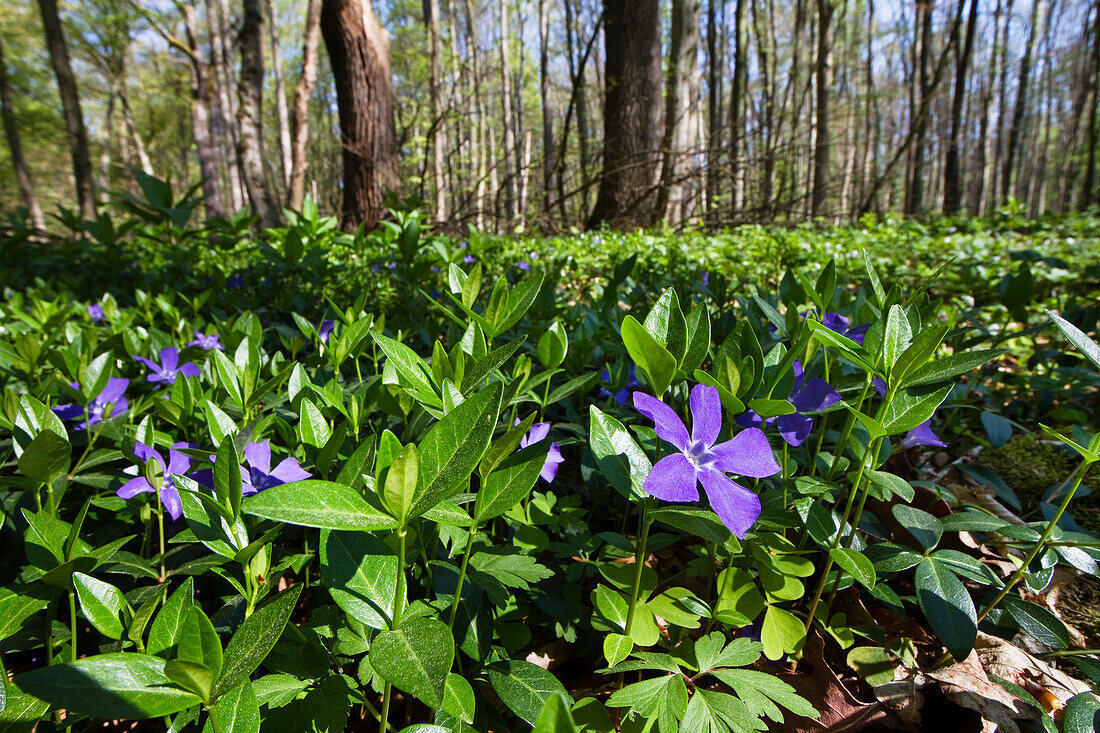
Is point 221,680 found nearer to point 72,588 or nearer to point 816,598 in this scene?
point 72,588

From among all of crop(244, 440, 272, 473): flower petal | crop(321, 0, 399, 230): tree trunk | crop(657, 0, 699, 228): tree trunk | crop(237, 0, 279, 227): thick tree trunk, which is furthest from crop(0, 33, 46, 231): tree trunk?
crop(244, 440, 272, 473): flower petal

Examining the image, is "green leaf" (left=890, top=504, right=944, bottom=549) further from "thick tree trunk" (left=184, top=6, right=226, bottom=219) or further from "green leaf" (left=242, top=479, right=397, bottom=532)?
"thick tree trunk" (left=184, top=6, right=226, bottom=219)

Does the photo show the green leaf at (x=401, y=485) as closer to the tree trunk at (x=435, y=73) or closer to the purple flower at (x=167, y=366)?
the purple flower at (x=167, y=366)

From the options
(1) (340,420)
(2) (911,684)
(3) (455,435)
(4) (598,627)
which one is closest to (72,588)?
(1) (340,420)

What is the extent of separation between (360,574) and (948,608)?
0.84 m

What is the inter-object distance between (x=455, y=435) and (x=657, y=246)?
145 inches

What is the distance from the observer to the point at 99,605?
2.40 feet

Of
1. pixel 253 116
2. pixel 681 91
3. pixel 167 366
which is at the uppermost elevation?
pixel 681 91

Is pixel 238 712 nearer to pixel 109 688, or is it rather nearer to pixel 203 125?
pixel 109 688

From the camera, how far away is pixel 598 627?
900mm

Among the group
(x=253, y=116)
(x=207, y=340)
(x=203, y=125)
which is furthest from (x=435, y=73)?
(x=207, y=340)

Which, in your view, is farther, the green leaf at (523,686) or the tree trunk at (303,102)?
the tree trunk at (303,102)

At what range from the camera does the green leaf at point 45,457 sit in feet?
2.65

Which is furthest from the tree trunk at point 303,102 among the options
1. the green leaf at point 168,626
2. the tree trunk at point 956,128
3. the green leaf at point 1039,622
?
the tree trunk at point 956,128
